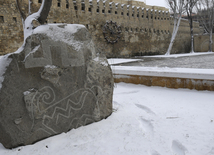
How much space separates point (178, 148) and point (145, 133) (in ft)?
1.25

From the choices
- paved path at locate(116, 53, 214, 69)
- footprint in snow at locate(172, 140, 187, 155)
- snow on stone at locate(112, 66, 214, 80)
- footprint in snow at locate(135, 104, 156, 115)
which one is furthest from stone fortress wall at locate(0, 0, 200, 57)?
footprint in snow at locate(172, 140, 187, 155)

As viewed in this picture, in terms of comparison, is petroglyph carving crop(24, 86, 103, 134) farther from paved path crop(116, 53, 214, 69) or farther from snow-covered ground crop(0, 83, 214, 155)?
paved path crop(116, 53, 214, 69)

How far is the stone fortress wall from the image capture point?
8.79 metres

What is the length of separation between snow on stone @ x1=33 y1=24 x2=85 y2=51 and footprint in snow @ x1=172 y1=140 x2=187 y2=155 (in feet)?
4.80

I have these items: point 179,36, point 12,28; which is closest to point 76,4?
point 12,28

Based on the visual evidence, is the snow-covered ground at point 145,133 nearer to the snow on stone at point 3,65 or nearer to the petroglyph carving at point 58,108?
the petroglyph carving at point 58,108

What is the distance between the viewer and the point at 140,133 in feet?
6.38

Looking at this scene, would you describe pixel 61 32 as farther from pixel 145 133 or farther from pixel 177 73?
pixel 177 73

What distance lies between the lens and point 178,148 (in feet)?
5.47

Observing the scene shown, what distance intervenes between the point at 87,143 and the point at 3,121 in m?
0.83

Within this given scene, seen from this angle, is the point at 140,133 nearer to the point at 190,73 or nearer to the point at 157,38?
the point at 190,73

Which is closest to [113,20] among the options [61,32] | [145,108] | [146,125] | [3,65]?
A: [145,108]

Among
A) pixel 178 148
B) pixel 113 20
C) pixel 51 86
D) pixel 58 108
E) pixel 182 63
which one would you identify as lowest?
pixel 178 148

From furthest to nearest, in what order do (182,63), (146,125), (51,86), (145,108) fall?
(182,63), (145,108), (146,125), (51,86)
